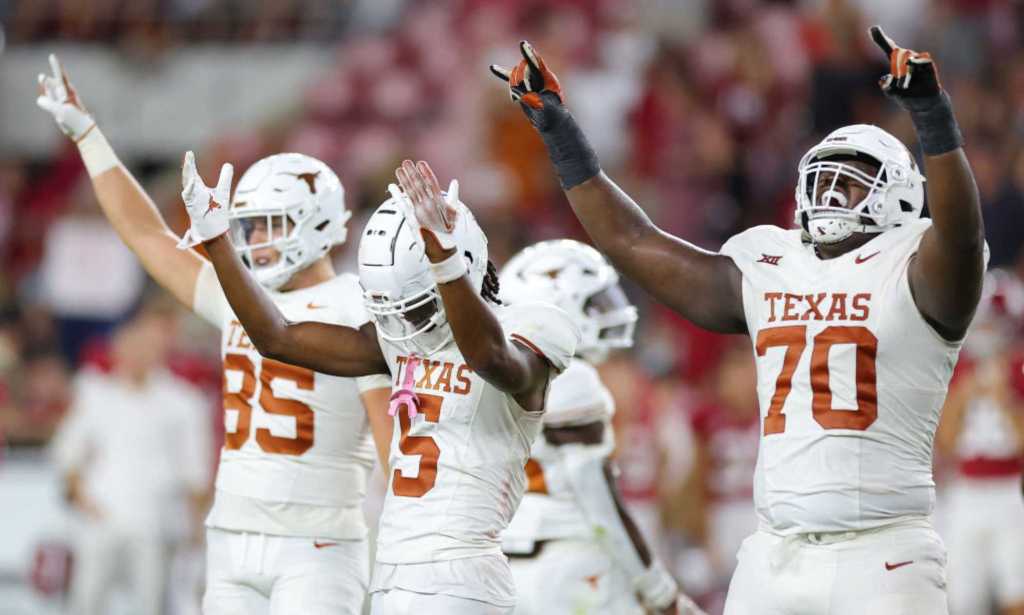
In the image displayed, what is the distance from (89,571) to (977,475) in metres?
5.41

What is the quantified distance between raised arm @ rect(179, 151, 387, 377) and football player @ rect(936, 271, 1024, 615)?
209 inches

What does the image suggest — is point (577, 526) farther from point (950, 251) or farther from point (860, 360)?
point (950, 251)

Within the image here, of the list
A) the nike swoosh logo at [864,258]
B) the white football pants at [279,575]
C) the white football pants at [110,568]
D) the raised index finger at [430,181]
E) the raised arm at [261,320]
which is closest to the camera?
the raised index finger at [430,181]

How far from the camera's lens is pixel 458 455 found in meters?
4.32

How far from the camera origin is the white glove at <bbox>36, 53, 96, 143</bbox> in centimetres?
559

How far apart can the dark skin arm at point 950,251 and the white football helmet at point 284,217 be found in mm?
2059

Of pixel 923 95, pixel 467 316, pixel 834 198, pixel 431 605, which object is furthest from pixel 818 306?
pixel 431 605

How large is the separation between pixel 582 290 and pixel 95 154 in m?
1.79

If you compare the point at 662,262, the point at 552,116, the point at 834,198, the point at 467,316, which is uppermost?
the point at 552,116

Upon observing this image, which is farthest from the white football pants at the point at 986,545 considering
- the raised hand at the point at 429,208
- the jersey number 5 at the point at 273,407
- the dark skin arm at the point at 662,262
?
the raised hand at the point at 429,208

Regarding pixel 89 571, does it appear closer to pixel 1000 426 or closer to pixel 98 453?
pixel 98 453

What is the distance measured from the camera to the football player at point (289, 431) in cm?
A: 498

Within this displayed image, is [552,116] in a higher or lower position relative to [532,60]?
lower

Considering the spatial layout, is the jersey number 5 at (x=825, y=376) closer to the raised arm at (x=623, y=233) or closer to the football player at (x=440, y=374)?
the raised arm at (x=623, y=233)
